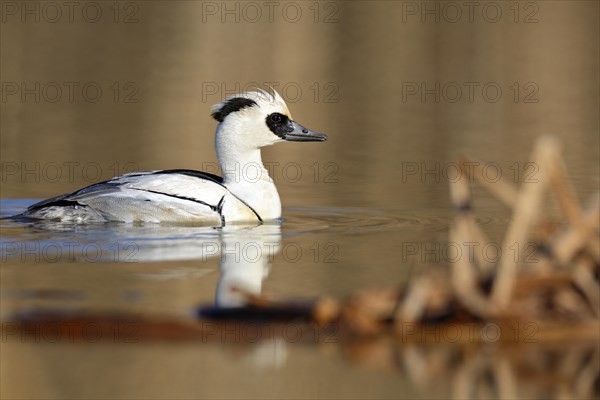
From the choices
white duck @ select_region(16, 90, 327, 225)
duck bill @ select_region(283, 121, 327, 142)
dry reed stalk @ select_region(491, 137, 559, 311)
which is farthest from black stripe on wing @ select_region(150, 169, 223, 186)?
dry reed stalk @ select_region(491, 137, 559, 311)

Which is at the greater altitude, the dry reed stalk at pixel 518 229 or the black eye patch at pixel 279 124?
the black eye patch at pixel 279 124

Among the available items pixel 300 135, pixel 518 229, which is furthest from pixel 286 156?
pixel 518 229

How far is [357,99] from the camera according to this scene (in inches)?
977

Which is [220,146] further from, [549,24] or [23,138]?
[549,24]

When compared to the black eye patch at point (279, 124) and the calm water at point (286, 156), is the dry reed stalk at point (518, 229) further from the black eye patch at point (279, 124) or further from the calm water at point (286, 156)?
the black eye patch at point (279, 124)

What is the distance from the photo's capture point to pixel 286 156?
18312 mm

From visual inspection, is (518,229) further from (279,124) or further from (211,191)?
(279,124)

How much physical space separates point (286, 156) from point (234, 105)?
5703 millimetres

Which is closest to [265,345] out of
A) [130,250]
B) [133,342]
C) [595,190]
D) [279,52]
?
[133,342]

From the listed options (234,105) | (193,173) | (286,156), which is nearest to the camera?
(193,173)

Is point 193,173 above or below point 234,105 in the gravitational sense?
below

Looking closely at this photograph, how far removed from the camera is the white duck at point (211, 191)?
468 inches

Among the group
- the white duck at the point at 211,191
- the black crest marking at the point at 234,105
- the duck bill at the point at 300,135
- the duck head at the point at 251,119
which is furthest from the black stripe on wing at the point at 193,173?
the duck bill at the point at 300,135

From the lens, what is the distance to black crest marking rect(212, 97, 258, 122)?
12625mm
